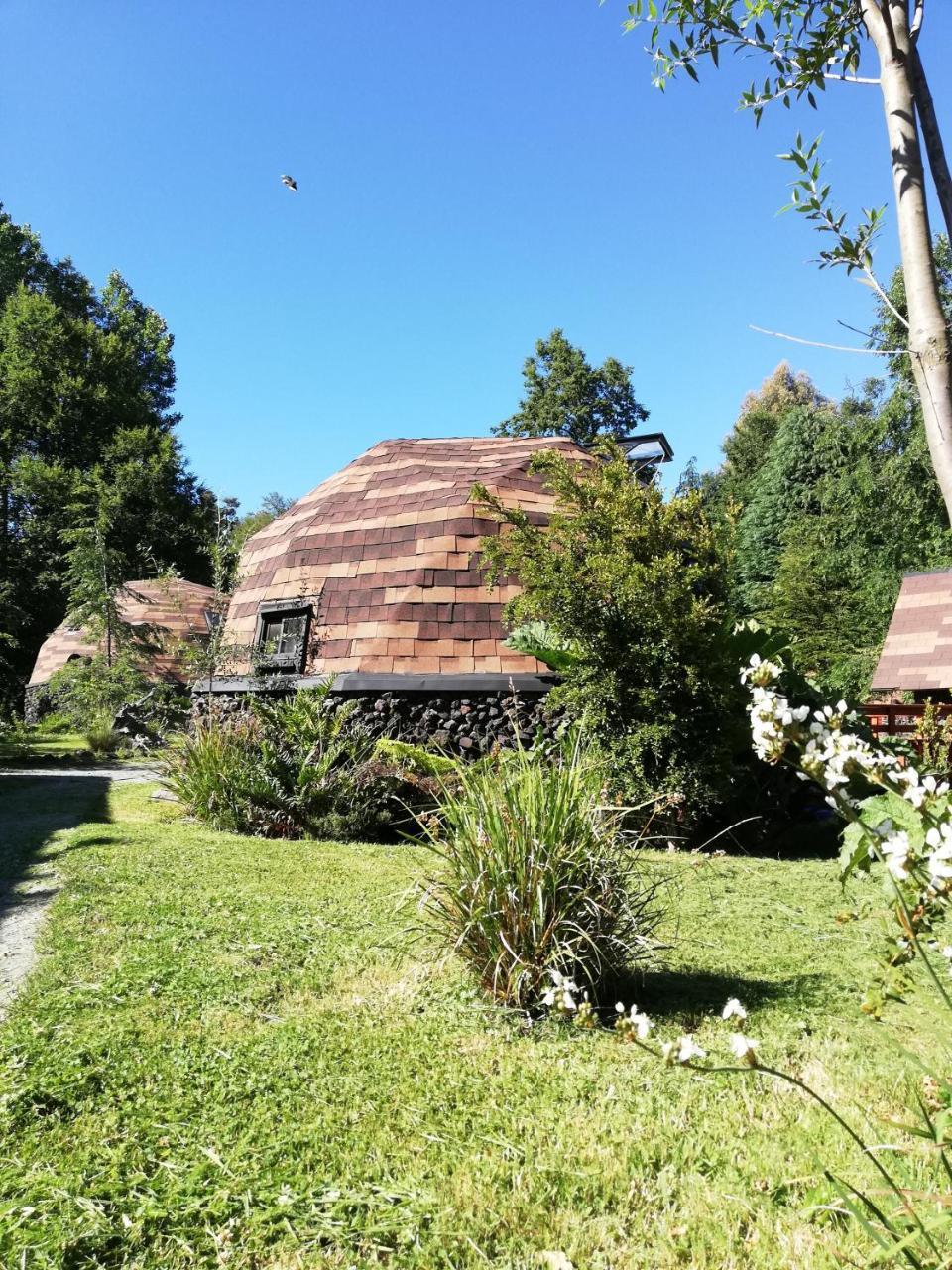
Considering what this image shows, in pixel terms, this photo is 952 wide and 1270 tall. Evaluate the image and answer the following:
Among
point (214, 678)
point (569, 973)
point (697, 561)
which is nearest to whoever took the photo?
point (569, 973)

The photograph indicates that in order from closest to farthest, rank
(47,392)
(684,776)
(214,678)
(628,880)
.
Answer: (628,880), (684,776), (214,678), (47,392)

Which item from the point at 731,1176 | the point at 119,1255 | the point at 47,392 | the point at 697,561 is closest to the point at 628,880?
the point at 731,1176

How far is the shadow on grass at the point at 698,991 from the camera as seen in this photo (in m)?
3.85

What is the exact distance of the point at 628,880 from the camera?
14.2ft

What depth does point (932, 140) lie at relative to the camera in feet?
6.85

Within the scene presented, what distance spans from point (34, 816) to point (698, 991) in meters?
8.38

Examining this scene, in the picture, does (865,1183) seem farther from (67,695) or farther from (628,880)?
(67,695)

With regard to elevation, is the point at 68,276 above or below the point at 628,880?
above

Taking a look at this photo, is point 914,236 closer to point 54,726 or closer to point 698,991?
point 698,991

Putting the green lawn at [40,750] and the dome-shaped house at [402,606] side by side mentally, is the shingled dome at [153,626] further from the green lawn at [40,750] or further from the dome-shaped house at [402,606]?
the dome-shaped house at [402,606]

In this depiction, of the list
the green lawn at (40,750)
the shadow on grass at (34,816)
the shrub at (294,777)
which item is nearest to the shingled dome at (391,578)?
the shrub at (294,777)

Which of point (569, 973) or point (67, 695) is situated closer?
point (569, 973)

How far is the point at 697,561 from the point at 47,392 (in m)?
33.9

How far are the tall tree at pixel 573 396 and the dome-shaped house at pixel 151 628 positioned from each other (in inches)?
844
